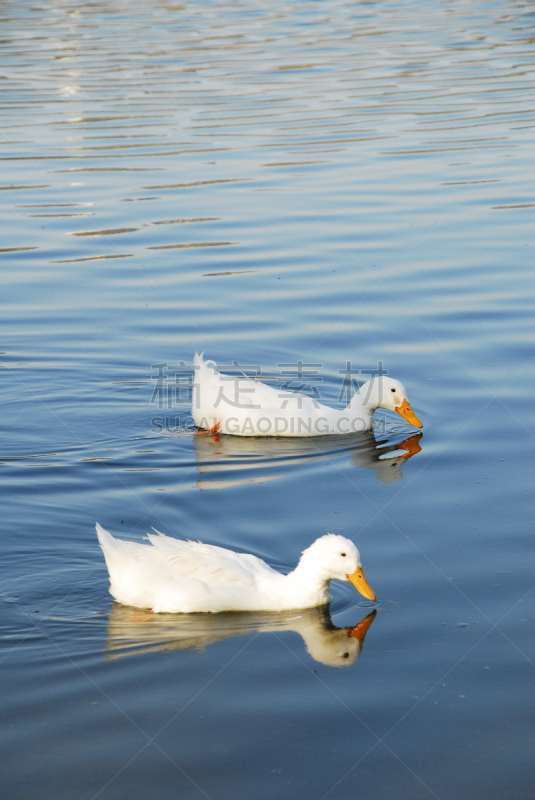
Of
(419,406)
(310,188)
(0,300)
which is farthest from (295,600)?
(310,188)

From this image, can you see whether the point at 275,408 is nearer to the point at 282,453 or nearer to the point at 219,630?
the point at 282,453

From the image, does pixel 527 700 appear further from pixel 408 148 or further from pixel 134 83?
pixel 134 83

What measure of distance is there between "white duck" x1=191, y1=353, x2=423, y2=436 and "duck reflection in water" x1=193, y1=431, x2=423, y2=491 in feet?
0.32

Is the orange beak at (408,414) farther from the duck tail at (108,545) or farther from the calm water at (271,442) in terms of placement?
the duck tail at (108,545)

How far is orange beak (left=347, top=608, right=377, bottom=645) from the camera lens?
238 inches

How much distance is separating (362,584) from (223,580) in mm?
837

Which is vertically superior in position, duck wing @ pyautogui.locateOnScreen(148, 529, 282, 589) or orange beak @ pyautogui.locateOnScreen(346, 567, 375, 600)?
duck wing @ pyautogui.locateOnScreen(148, 529, 282, 589)

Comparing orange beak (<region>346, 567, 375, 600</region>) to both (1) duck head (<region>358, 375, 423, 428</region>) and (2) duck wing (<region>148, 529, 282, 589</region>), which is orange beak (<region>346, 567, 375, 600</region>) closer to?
(2) duck wing (<region>148, 529, 282, 589</region>)

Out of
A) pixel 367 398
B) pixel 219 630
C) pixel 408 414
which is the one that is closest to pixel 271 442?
pixel 367 398

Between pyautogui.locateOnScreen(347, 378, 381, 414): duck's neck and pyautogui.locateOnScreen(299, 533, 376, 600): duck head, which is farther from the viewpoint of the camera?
pyautogui.locateOnScreen(347, 378, 381, 414): duck's neck

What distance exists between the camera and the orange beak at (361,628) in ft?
19.8

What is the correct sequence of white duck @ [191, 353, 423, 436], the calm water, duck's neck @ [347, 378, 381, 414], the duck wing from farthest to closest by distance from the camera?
1. duck's neck @ [347, 378, 381, 414]
2. white duck @ [191, 353, 423, 436]
3. the duck wing
4. the calm water

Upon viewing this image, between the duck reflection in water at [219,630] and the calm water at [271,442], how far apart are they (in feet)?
0.07

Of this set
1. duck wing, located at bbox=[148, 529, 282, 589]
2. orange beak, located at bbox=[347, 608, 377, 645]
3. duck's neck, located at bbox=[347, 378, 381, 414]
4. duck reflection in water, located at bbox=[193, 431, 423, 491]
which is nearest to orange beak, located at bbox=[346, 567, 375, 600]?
orange beak, located at bbox=[347, 608, 377, 645]
